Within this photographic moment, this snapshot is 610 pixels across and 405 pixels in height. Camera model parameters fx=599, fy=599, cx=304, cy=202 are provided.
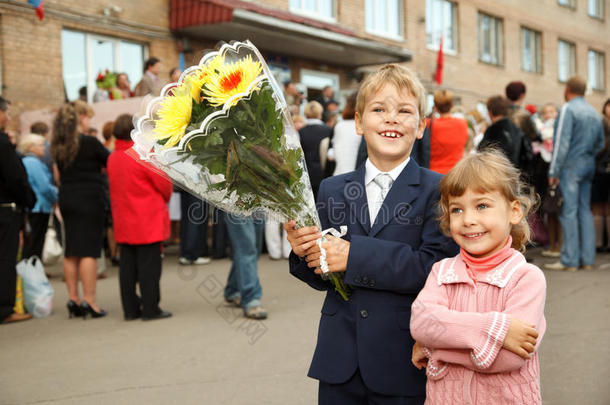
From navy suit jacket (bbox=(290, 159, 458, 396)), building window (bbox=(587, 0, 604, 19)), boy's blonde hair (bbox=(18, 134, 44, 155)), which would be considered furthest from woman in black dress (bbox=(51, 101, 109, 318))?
building window (bbox=(587, 0, 604, 19))

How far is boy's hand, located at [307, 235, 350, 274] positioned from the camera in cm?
208

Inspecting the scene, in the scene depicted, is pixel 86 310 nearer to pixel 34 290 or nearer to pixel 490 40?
pixel 34 290

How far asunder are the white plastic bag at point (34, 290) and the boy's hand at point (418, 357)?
17.2 ft

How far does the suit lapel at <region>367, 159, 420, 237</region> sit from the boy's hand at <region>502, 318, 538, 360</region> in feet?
1.74

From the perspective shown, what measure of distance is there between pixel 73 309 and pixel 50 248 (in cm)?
173

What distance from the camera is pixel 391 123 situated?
7.12 ft

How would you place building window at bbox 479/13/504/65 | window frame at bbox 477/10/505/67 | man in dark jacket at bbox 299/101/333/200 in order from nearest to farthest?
man in dark jacket at bbox 299/101/333/200, window frame at bbox 477/10/505/67, building window at bbox 479/13/504/65

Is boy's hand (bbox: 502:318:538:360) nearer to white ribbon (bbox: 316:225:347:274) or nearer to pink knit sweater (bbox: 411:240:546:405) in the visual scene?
pink knit sweater (bbox: 411:240:546:405)

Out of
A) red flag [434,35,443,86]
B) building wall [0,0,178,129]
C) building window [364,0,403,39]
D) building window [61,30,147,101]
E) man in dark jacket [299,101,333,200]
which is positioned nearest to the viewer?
man in dark jacket [299,101,333,200]

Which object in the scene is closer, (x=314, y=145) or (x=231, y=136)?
(x=231, y=136)

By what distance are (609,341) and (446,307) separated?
3389mm

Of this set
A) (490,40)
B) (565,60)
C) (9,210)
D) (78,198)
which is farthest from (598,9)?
(9,210)

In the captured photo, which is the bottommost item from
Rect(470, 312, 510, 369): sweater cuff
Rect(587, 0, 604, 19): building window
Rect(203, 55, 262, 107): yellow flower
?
Rect(470, 312, 510, 369): sweater cuff

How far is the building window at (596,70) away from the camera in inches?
1114
